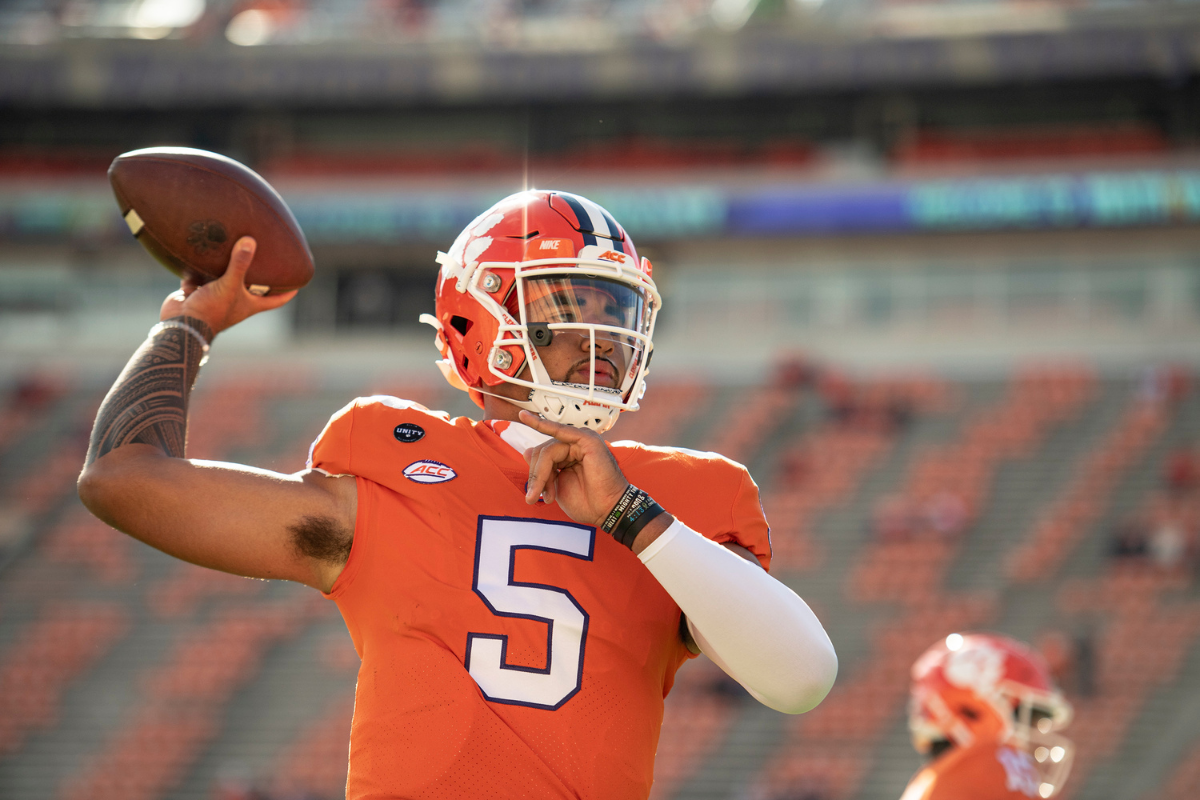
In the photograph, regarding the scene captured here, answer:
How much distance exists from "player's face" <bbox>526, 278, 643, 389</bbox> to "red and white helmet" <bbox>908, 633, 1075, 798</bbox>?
2539 mm

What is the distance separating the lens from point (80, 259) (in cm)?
2178

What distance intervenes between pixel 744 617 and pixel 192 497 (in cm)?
87

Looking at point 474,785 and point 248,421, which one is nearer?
point 474,785

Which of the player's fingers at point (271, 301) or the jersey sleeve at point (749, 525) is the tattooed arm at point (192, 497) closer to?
the player's fingers at point (271, 301)

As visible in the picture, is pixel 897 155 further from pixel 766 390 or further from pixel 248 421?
pixel 248 421

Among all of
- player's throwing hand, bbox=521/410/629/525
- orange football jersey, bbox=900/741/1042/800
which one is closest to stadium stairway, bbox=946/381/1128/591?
orange football jersey, bbox=900/741/1042/800

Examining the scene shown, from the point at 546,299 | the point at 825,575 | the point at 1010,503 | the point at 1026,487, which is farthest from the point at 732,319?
the point at 546,299

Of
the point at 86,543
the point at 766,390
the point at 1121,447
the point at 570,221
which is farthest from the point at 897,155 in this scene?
the point at 570,221

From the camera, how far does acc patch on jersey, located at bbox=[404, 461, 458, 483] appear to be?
2.01 meters

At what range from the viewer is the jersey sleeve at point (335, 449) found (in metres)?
2.00

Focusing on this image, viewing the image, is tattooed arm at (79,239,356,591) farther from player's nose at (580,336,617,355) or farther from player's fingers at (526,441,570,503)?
player's nose at (580,336,617,355)

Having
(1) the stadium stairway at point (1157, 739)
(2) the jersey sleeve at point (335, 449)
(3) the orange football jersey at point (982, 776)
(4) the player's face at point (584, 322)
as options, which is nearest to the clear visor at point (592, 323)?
(4) the player's face at point (584, 322)

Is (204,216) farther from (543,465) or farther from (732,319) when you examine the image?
(732,319)

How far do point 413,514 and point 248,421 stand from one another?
55.8ft
